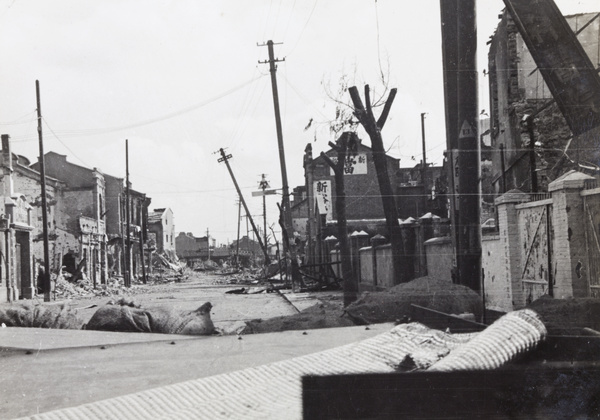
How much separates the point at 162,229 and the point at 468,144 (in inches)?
2693

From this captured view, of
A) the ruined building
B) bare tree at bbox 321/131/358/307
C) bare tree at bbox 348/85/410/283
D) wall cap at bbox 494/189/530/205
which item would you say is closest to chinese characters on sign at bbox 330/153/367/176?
bare tree at bbox 321/131/358/307

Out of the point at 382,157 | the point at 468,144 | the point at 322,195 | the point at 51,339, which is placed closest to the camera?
the point at 51,339

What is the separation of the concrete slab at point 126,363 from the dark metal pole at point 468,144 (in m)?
3.38

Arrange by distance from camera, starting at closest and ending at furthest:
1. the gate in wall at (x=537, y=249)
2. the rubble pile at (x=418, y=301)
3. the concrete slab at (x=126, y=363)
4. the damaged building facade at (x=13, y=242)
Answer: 1. the concrete slab at (x=126, y=363)
2. the rubble pile at (x=418, y=301)
3. the gate in wall at (x=537, y=249)
4. the damaged building facade at (x=13, y=242)

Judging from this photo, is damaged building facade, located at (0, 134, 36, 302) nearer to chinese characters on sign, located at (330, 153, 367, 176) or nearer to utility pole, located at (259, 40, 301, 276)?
utility pole, located at (259, 40, 301, 276)

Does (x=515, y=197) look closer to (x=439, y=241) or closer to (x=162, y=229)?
(x=439, y=241)

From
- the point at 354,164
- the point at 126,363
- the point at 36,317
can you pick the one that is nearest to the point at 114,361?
the point at 126,363

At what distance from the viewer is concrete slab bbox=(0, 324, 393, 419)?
2549mm

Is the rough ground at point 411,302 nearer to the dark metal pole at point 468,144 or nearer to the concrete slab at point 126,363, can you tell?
the dark metal pole at point 468,144

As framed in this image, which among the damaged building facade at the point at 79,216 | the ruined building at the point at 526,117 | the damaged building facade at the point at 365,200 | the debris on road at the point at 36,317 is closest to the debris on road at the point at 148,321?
the debris on road at the point at 36,317

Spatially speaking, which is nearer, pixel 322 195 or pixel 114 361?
pixel 114 361

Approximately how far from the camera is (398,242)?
13.2 metres

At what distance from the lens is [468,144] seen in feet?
22.5

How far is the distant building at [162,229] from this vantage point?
71.3 metres
